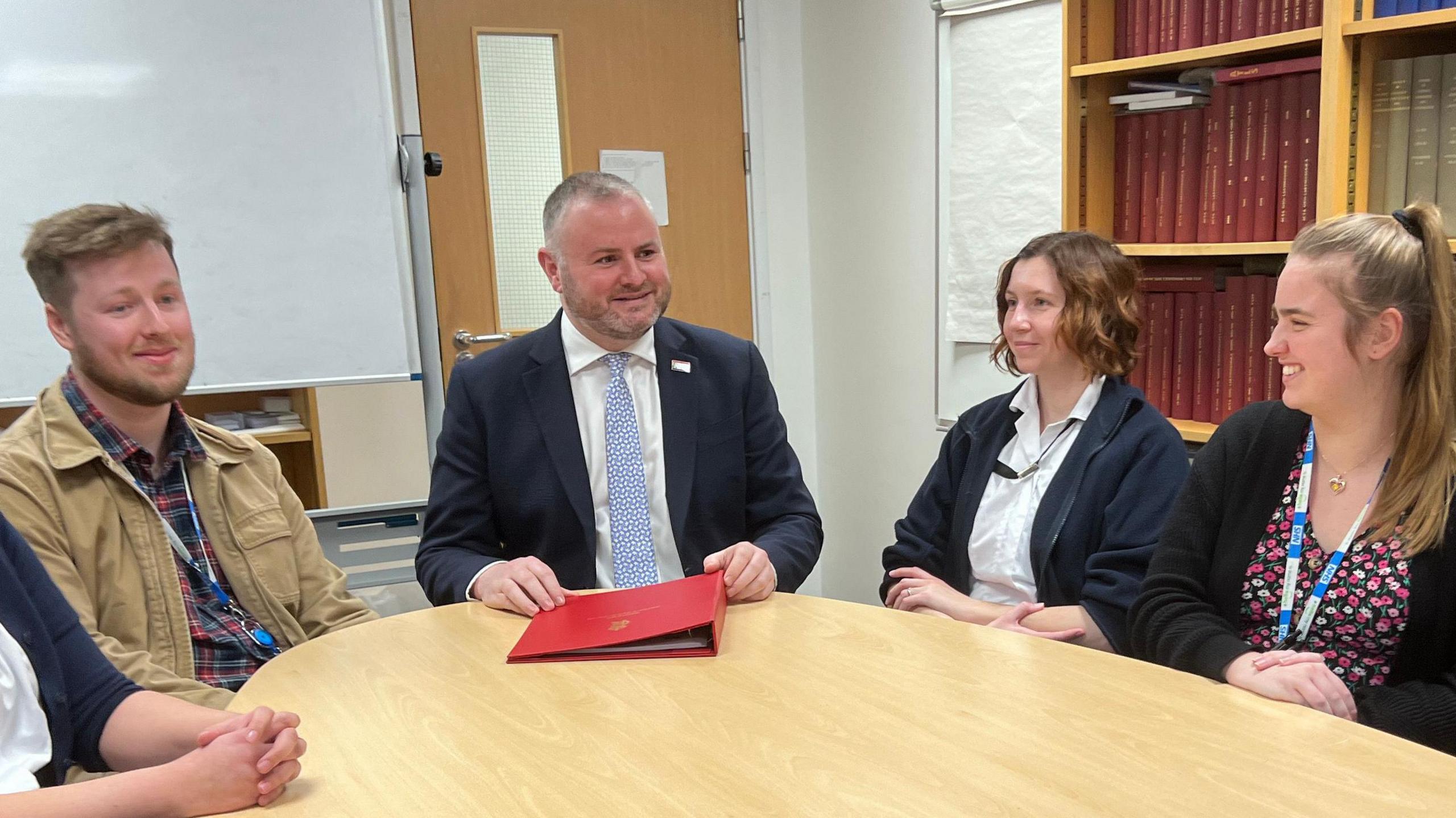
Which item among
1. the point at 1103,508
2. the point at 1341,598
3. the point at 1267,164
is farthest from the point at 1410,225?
the point at 1267,164

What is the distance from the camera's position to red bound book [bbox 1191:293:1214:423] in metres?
2.62

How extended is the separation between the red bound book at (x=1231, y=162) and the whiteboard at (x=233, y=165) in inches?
83.3

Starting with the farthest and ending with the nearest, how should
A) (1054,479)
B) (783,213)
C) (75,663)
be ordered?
(783,213) < (1054,479) < (75,663)

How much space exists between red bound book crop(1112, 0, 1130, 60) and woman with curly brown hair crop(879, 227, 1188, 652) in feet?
2.30

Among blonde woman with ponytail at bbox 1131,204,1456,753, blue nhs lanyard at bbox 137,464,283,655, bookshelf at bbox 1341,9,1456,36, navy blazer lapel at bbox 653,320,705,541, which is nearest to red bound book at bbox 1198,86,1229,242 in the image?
bookshelf at bbox 1341,9,1456,36

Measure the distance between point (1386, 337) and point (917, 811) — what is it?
106 centimetres

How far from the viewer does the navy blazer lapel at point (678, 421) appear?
87.7 inches

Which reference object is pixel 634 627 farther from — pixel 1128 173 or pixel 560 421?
pixel 1128 173

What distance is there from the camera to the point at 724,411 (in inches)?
90.7

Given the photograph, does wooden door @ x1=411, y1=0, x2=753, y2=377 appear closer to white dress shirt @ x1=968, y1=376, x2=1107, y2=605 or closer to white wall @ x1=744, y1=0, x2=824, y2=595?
white wall @ x1=744, y1=0, x2=824, y2=595

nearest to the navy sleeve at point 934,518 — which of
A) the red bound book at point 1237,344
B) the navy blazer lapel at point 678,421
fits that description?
the navy blazer lapel at point 678,421

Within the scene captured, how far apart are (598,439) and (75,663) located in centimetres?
103

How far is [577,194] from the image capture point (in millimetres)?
2227

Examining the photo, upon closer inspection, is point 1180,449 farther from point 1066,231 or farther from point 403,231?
point 403,231
